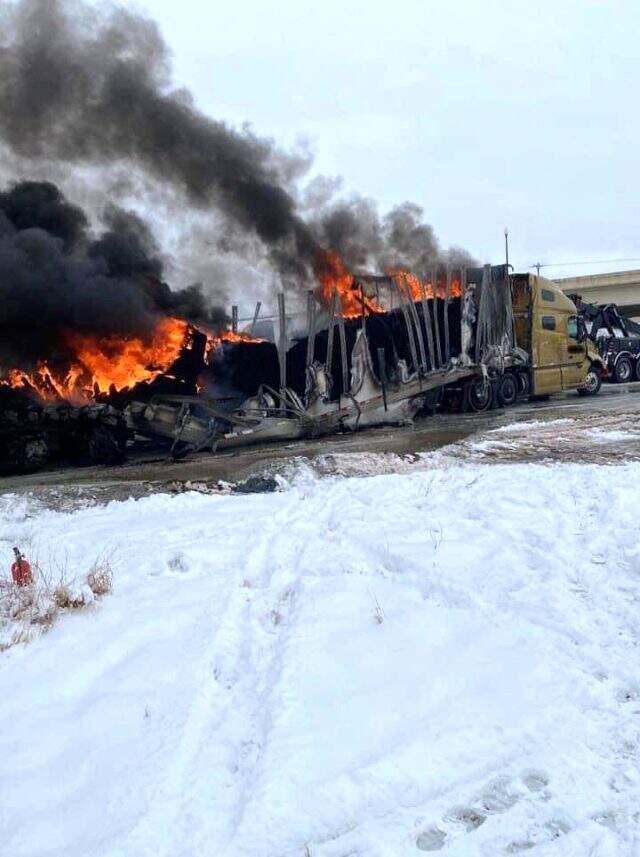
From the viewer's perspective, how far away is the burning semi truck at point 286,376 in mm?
11553

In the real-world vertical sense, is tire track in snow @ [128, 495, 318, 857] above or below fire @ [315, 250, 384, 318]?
below

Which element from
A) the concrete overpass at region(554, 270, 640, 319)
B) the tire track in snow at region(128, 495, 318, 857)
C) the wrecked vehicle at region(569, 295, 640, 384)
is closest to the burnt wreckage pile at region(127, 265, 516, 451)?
the wrecked vehicle at region(569, 295, 640, 384)

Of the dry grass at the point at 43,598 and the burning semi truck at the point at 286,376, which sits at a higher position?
the burning semi truck at the point at 286,376

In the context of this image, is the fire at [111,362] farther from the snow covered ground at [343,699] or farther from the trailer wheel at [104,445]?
the snow covered ground at [343,699]

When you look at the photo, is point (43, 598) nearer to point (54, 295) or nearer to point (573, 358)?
point (54, 295)

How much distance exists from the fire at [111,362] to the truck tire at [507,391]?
628 centimetres

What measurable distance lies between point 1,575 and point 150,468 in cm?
600

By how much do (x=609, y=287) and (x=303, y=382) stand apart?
130 feet

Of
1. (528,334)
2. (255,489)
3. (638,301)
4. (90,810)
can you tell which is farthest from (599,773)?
(638,301)

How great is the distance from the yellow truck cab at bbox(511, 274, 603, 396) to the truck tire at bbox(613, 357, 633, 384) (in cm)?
397

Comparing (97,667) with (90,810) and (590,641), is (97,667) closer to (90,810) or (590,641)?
(90,810)

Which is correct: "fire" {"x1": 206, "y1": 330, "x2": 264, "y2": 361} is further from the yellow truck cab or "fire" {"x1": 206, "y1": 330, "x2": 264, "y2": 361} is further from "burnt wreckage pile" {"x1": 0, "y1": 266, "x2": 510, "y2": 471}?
the yellow truck cab

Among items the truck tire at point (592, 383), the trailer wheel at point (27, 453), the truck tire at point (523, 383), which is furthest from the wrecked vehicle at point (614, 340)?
the trailer wheel at point (27, 453)

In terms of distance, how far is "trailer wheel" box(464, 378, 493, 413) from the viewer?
51.1ft
